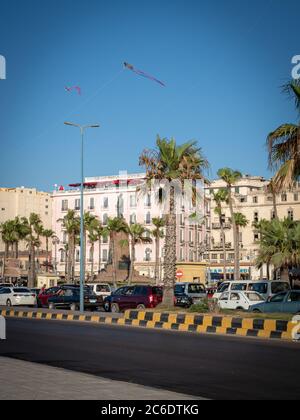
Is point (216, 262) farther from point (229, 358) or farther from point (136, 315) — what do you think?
point (229, 358)

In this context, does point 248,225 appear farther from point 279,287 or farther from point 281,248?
point 279,287

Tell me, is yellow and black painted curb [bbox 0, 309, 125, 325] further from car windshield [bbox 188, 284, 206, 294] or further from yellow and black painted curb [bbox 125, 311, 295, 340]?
car windshield [bbox 188, 284, 206, 294]

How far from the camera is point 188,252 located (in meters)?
116

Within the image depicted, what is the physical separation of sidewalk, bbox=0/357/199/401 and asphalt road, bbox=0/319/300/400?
90 centimetres

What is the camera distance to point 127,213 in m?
116

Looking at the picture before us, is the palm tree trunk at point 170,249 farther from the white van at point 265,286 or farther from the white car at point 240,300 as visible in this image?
the white car at point 240,300

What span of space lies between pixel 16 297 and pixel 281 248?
20.1 metres

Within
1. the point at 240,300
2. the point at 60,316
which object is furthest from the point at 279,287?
the point at 60,316

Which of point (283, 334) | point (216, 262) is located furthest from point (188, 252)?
point (283, 334)

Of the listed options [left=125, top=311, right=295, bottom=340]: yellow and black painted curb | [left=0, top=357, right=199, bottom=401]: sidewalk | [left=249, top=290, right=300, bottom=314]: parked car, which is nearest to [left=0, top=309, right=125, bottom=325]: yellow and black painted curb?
[left=125, top=311, right=295, bottom=340]: yellow and black painted curb

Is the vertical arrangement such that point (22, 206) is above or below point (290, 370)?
above

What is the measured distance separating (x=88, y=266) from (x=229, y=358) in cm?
10516

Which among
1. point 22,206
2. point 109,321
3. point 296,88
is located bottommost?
point 109,321

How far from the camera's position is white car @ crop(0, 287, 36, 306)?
45.8 metres
